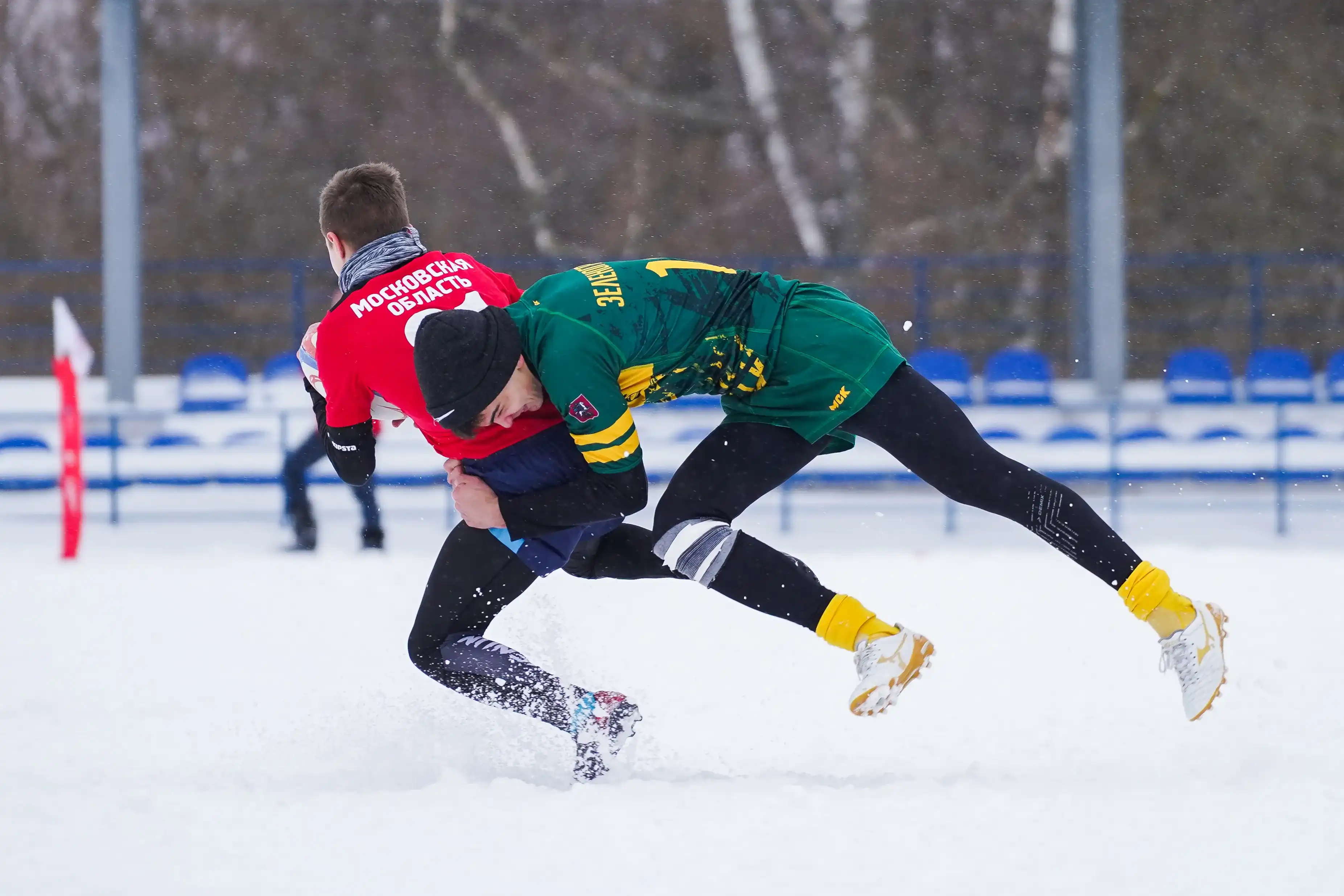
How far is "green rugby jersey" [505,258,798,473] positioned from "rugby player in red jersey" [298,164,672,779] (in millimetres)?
139

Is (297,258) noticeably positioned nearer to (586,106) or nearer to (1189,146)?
(586,106)

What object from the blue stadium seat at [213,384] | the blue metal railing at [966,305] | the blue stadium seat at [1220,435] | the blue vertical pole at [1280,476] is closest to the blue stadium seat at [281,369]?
the blue stadium seat at [213,384]

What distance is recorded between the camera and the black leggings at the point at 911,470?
2.55 metres

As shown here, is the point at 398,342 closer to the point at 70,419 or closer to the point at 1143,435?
the point at 70,419

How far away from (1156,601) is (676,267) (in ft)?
3.85

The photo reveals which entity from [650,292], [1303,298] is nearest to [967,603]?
[650,292]

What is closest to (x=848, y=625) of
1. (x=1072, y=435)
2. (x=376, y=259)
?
(x=376, y=259)

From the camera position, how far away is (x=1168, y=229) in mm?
13094

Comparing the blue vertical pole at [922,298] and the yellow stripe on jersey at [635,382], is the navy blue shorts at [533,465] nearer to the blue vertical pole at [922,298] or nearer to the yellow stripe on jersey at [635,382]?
the yellow stripe on jersey at [635,382]

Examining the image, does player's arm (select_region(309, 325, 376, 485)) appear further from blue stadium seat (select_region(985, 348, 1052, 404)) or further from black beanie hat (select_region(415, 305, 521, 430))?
blue stadium seat (select_region(985, 348, 1052, 404))

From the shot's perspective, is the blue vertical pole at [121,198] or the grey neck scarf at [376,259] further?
the blue vertical pole at [121,198]

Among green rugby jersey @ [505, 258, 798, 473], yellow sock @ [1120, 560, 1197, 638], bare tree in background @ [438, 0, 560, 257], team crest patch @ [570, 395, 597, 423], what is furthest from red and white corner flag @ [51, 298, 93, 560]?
bare tree in background @ [438, 0, 560, 257]

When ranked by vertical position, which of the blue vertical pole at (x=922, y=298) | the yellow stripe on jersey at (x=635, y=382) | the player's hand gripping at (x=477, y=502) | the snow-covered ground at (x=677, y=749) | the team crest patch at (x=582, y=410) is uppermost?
the blue vertical pole at (x=922, y=298)

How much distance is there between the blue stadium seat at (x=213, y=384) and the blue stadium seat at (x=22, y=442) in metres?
1.00
